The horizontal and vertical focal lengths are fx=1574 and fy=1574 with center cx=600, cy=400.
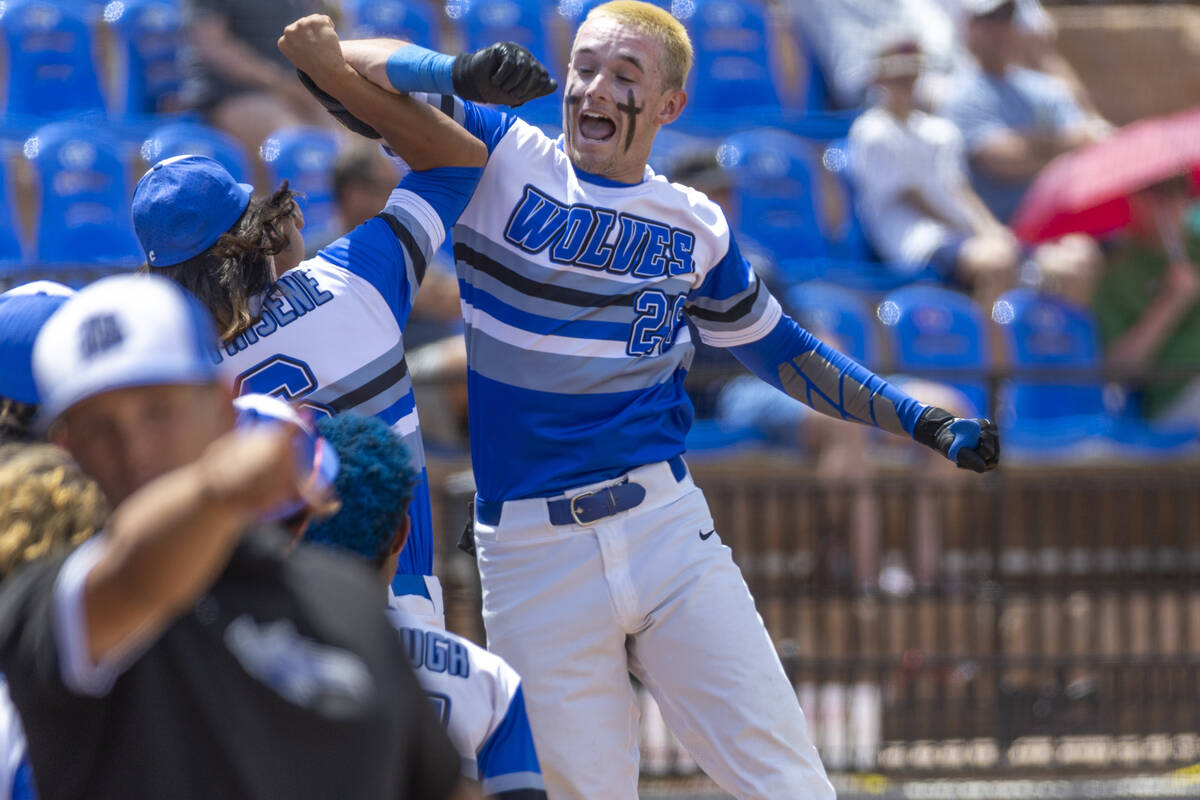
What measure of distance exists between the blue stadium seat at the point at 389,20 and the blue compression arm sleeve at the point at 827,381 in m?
6.09

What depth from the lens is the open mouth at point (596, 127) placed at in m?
3.72

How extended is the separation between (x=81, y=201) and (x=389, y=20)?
7.73 feet

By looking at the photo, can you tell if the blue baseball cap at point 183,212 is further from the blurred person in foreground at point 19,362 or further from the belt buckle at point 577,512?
the belt buckle at point 577,512

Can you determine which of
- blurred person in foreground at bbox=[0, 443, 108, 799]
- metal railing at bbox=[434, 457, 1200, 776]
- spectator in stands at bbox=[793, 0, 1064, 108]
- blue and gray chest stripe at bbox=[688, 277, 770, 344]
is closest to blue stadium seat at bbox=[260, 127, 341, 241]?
metal railing at bbox=[434, 457, 1200, 776]

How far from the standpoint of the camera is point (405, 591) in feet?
10.5

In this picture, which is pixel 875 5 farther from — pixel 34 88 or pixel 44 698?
pixel 44 698

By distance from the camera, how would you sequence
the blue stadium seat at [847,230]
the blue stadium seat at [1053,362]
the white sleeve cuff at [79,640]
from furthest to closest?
the blue stadium seat at [847,230] < the blue stadium seat at [1053,362] < the white sleeve cuff at [79,640]

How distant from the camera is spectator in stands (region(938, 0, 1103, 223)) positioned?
10070 millimetres

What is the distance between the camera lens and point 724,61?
34.7ft

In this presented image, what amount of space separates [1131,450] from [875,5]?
14.5ft

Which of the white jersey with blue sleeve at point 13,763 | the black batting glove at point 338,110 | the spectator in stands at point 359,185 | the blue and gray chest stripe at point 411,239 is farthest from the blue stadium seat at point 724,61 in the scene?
the white jersey with blue sleeve at point 13,763

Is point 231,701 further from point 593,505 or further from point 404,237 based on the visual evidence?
point 593,505

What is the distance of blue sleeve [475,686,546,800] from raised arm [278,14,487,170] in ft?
5.05

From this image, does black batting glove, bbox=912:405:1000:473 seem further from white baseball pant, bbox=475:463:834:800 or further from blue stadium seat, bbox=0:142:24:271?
blue stadium seat, bbox=0:142:24:271
